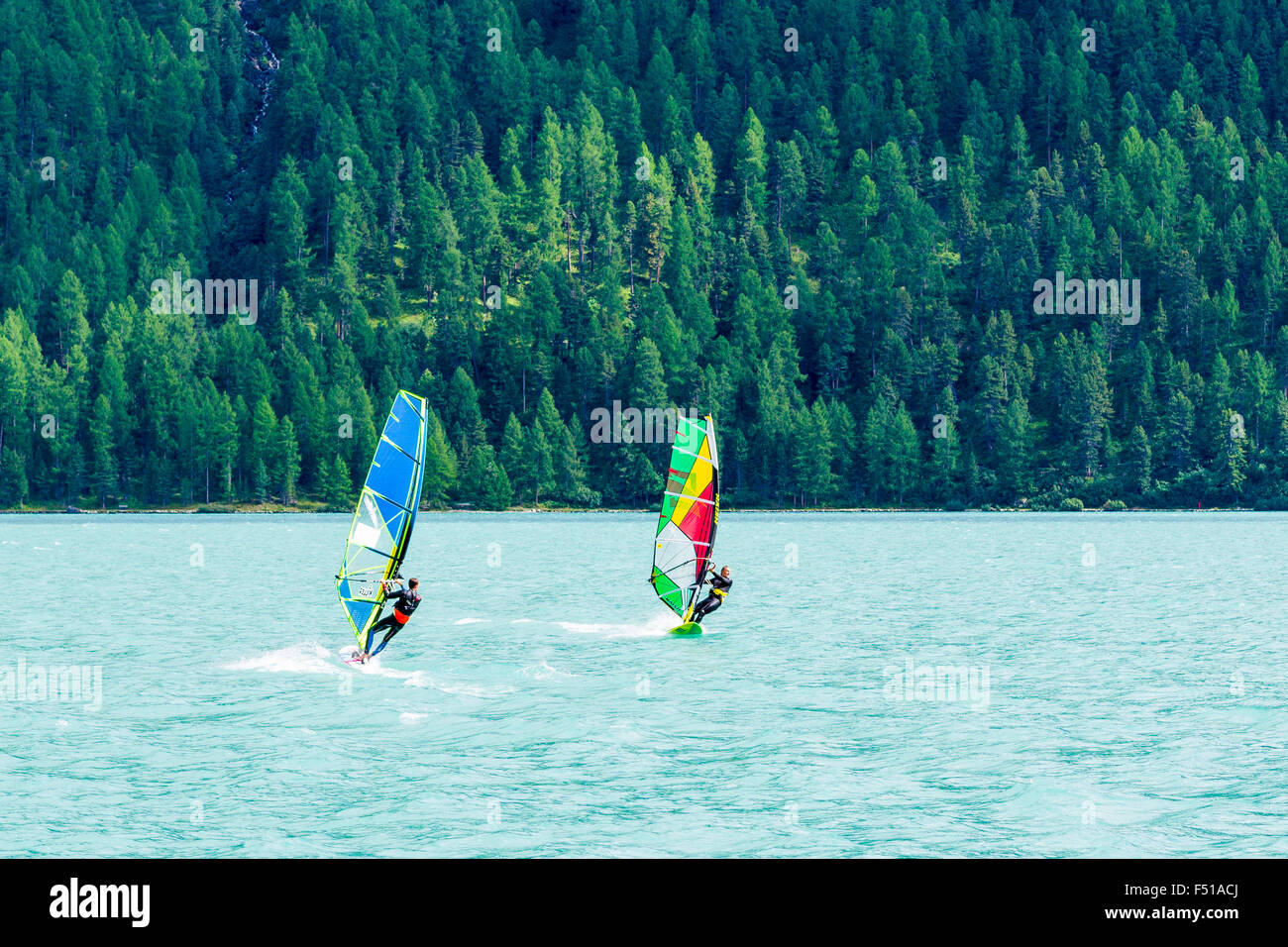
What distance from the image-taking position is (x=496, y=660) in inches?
2164

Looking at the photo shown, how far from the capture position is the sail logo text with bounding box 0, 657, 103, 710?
4762cm

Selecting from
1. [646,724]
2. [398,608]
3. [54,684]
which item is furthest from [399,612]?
[54,684]

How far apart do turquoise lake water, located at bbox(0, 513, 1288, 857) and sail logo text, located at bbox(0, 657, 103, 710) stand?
26 cm

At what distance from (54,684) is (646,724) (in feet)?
70.8

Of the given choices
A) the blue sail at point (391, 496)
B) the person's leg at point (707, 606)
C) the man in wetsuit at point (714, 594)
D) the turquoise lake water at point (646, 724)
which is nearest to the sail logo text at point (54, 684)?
the turquoise lake water at point (646, 724)

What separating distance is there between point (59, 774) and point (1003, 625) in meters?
Answer: 45.0

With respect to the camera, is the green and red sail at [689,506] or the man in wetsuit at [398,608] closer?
the man in wetsuit at [398,608]

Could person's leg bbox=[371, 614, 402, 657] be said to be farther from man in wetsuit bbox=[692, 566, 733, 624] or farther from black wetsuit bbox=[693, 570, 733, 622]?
black wetsuit bbox=[693, 570, 733, 622]

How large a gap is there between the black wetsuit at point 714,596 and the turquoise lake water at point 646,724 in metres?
1.38

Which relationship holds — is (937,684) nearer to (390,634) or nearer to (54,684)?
(390,634)

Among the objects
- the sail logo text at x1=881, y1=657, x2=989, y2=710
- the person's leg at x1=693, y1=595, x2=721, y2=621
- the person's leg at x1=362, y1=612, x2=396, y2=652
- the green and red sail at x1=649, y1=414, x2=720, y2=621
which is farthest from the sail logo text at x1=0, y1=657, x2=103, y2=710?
the sail logo text at x1=881, y1=657, x2=989, y2=710

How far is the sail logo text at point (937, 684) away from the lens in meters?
47.9
